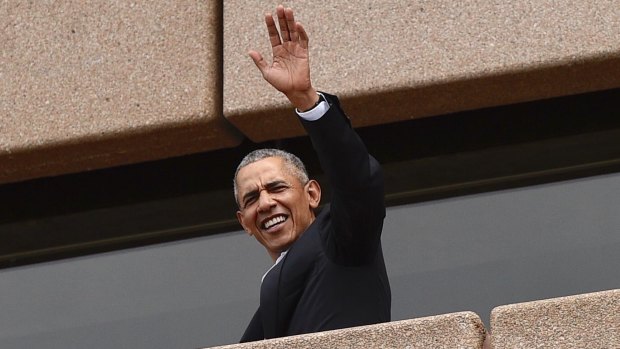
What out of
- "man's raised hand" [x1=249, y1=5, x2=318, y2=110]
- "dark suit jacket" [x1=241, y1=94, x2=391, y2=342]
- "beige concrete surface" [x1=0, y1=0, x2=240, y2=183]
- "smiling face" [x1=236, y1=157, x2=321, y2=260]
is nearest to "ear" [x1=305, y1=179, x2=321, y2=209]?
"smiling face" [x1=236, y1=157, x2=321, y2=260]

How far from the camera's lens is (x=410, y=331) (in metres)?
1.61

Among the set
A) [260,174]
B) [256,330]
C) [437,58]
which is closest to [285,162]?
[260,174]

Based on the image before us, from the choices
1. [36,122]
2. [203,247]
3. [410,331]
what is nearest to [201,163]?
[203,247]

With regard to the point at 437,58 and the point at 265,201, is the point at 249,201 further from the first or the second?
the point at 437,58

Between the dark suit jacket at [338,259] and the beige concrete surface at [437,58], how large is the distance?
1.88 feet

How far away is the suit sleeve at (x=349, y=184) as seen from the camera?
1946mm

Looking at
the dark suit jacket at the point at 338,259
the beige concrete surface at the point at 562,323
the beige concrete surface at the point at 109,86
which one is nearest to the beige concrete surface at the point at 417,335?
the beige concrete surface at the point at 562,323

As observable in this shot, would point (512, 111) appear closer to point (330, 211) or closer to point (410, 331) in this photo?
point (330, 211)

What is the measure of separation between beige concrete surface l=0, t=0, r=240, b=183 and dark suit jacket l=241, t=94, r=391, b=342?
2.19ft

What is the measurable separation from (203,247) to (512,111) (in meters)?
0.68

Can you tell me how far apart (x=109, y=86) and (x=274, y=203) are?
65 centimetres

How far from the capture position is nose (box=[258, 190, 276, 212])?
2197 millimetres

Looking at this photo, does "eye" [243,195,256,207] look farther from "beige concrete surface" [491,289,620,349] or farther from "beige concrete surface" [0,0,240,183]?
"beige concrete surface" [491,289,620,349]

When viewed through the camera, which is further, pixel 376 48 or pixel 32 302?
pixel 32 302
